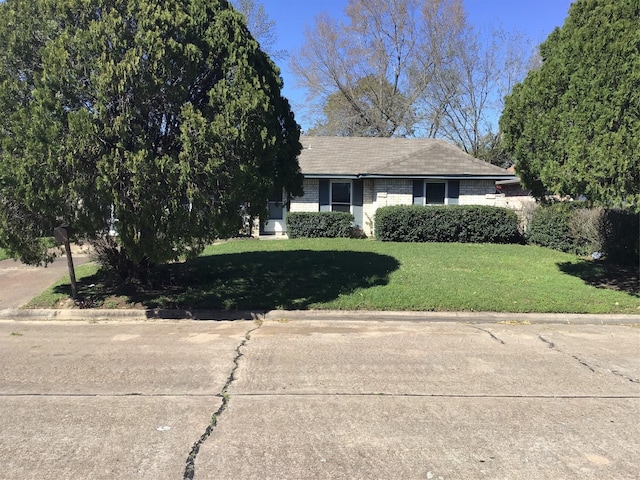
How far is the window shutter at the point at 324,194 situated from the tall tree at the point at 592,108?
39.7 feet

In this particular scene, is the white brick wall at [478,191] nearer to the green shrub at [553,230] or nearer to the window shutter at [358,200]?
the green shrub at [553,230]

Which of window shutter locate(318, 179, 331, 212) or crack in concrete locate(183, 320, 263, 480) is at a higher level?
window shutter locate(318, 179, 331, 212)

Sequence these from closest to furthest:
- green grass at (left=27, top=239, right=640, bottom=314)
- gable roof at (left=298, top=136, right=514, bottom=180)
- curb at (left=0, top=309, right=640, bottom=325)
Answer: curb at (left=0, top=309, right=640, bottom=325)
green grass at (left=27, top=239, right=640, bottom=314)
gable roof at (left=298, top=136, right=514, bottom=180)

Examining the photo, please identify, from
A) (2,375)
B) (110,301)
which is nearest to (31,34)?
(110,301)

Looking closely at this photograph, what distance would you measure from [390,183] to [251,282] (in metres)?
11.1

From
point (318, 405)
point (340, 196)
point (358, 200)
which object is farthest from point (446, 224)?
point (318, 405)

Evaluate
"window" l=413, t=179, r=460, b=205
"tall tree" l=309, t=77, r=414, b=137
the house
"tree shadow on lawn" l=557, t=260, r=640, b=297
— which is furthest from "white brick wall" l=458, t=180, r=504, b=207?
"tall tree" l=309, t=77, r=414, b=137

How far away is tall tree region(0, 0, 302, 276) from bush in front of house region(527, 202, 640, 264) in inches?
275

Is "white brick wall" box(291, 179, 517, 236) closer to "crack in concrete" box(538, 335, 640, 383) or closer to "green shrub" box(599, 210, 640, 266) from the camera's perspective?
"green shrub" box(599, 210, 640, 266)

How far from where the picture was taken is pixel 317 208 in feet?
68.2

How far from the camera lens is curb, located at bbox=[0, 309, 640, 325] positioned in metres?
8.53

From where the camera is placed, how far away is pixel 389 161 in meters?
21.5

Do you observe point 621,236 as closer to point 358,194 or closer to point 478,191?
point 478,191

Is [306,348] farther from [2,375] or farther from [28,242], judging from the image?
[28,242]
